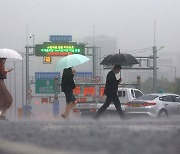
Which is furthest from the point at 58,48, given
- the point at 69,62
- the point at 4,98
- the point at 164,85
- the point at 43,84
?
the point at 4,98

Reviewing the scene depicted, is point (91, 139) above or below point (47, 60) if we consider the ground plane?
below

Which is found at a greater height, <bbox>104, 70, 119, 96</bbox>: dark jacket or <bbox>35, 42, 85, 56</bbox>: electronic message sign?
<bbox>35, 42, 85, 56</bbox>: electronic message sign

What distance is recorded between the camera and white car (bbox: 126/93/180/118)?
1872cm

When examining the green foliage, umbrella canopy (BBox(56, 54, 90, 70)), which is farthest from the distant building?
umbrella canopy (BBox(56, 54, 90, 70))

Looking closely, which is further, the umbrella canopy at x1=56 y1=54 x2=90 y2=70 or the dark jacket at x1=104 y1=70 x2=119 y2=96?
the umbrella canopy at x1=56 y1=54 x2=90 y2=70

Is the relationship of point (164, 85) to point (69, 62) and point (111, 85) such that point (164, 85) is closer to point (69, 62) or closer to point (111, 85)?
point (69, 62)

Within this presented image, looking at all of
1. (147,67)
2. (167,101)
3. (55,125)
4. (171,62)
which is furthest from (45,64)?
(55,125)

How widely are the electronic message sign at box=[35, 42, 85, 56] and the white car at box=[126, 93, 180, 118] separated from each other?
14574 millimetres

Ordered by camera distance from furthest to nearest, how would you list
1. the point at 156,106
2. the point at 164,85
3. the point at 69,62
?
1. the point at 164,85
2. the point at 156,106
3. the point at 69,62

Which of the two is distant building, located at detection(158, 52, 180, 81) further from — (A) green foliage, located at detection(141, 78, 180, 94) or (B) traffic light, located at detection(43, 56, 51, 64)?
(B) traffic light, located at detection(43, 56, 51, 64)

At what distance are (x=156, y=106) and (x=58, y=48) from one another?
1644 centimetres

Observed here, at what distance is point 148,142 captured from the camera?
16.5 ft

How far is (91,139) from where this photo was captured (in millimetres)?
5117

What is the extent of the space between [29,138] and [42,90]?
3189 cm
